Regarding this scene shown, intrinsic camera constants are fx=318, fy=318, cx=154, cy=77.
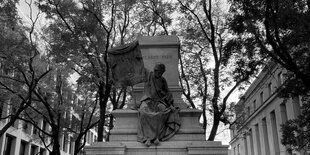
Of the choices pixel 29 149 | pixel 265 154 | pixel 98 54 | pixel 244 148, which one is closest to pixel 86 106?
pixel 98 54

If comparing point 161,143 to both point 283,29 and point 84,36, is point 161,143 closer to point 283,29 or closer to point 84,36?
point 283,29

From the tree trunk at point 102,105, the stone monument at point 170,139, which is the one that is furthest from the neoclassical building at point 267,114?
the stone monument at point 170,139

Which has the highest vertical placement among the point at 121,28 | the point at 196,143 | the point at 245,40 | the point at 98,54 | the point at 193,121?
the point at 121,28

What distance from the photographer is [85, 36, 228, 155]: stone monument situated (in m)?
7.91

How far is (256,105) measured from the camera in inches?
1727

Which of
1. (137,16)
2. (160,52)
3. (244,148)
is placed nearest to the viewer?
(160,52)

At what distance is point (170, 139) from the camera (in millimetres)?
8438

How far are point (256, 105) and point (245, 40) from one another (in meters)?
34.1

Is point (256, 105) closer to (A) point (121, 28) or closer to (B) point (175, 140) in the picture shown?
(A) point (121, 28)

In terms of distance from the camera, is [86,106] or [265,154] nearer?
[86,106]

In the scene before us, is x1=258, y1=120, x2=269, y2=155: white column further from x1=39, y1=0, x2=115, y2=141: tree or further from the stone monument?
the stone monument

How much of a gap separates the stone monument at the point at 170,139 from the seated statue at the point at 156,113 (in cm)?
19

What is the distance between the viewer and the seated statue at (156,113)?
27.3 ft

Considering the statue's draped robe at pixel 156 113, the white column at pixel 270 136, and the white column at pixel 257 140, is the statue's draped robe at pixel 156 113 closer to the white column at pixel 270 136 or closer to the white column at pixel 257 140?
the white column at pixel 270 136
